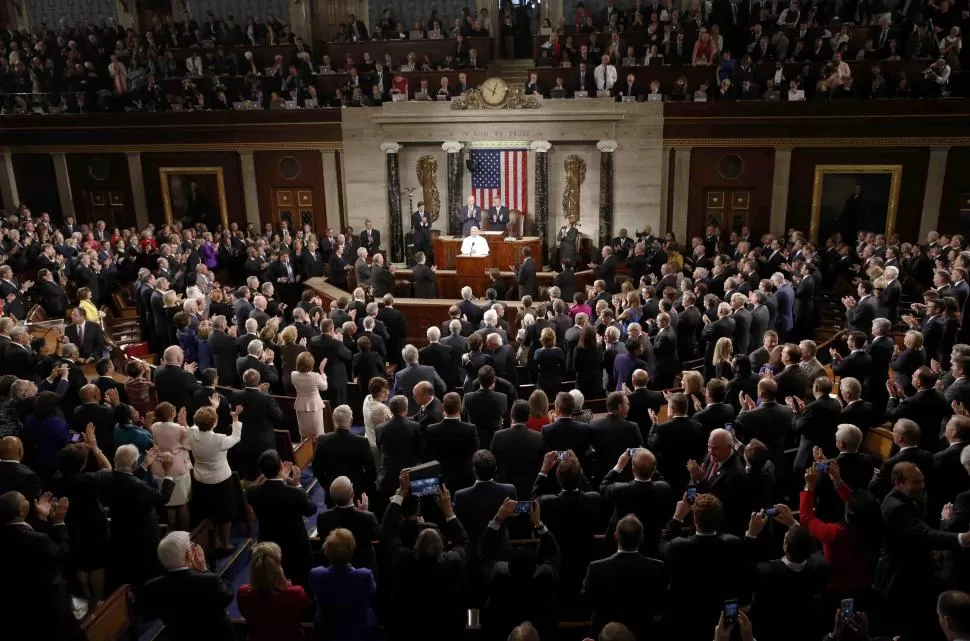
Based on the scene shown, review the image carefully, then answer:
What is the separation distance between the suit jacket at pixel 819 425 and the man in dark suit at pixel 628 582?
2729 millimetres

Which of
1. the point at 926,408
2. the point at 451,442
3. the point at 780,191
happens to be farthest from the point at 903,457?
the point at 780,191

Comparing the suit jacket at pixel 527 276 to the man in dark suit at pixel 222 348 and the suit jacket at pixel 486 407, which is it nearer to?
the man in dark suit at pixel 222 348

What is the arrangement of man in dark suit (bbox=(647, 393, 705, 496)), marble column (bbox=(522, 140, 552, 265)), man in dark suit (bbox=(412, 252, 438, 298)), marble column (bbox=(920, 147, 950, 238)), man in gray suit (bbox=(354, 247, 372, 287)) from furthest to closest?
1. marble column (bbox=(522, 140, 552, 265))
2. marble column (bbox=(920, 147, 950, 238))
3. man in dark suit (bbox=(412, 252, 438, 298))
4. man in gray suit (bbox=(354, 247, 372, 287))
5. man in dark suit (bbox=(647, 393, 705, 496))

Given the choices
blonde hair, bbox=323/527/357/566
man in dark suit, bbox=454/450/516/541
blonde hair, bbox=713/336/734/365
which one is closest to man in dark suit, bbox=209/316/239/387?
man in dark suit, bbox=454/450/516/541

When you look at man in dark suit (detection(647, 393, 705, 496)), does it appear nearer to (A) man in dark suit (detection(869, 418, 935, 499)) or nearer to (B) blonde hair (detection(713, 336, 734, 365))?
(A) man in dark suit (detection(869, 418, 935, 499))

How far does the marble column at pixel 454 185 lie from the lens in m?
17.2

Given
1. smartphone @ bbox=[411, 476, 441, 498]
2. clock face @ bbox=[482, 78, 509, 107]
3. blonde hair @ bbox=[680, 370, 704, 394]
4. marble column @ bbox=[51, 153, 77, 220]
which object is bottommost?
blonde hair @ bbox=[680, 370, 704, 394]

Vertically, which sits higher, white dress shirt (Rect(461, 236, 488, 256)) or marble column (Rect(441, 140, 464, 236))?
marble column (Rect(441, 140, 464, 236))

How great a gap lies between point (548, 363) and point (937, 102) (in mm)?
11434

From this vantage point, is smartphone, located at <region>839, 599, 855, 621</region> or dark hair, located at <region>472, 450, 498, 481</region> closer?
smartphone, located at <region>839, 599, 855, 621</region>

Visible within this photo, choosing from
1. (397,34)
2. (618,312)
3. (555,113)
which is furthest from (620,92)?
(618,312)

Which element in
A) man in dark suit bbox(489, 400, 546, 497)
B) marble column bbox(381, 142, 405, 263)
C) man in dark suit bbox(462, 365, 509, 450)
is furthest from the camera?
marble column bbox(381, 142, 405, 263)

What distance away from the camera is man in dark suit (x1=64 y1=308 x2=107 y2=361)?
31.6 feet

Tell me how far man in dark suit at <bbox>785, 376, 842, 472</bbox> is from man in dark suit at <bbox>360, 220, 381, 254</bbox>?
12.1 m
